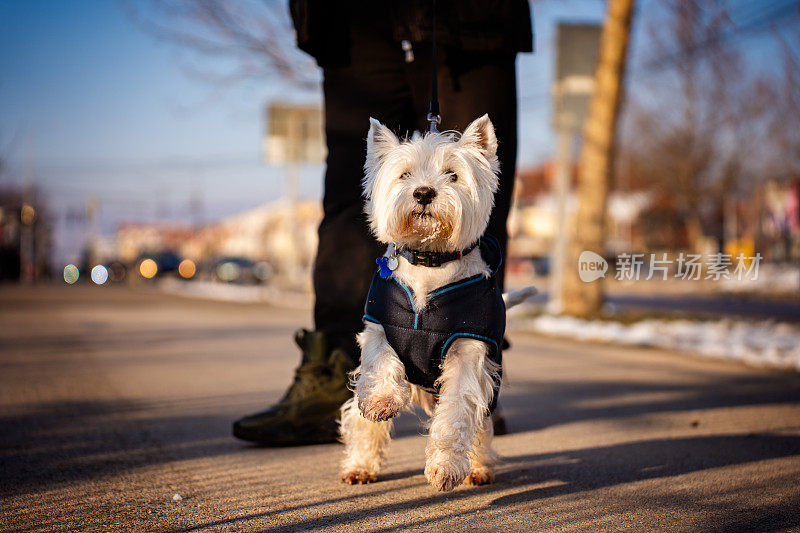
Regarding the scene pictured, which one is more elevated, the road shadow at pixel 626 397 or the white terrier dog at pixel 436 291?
the white terrier dog at pixel 436 291

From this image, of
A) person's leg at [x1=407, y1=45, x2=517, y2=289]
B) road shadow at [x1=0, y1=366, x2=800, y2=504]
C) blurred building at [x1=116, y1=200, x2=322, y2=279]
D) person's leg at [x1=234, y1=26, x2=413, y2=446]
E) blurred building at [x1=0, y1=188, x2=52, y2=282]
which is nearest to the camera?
road shadow at [x1=0, y1=366, x2=800, y2=504]

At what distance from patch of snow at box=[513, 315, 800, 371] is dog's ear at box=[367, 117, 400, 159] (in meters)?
5.24

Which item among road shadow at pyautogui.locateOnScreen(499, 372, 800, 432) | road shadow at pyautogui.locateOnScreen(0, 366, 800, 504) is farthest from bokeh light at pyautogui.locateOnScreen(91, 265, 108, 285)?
road shadow at pyautogui.locateOnScreen(499, 372, 800, 432)

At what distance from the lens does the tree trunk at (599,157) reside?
1096 cm

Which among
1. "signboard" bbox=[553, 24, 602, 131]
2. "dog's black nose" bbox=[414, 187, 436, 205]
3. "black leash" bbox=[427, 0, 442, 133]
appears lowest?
"dog's black nose" bbox=[414, 187, 436, 205]

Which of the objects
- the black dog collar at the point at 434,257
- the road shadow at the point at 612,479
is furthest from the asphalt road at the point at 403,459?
the black dog collar at the point at 434,257

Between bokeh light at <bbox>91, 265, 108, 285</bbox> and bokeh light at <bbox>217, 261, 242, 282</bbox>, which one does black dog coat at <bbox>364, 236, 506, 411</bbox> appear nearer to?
bokeh light at <bbox>217, 261, 242, 282</bbox>

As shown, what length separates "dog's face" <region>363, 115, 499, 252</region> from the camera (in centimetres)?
239

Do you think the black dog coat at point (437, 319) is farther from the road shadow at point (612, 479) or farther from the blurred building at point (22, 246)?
the blurred building at point (22, 246)

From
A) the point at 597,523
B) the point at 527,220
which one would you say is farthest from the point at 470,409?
the point at 527,220

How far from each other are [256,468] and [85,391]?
2.49 meters

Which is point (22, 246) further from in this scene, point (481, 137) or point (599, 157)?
point (481, 137)

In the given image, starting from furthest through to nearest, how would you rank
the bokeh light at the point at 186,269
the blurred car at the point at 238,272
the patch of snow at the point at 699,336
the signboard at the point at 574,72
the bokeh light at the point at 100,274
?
the bokeh light at the point at 100,274, the bokeh light at the point at 186,269, the blurred car at the point at 238,272, the signboard at the point at 574,72, the patch of snow at the point at 699,336

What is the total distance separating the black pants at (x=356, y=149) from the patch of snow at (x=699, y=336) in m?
4.62
